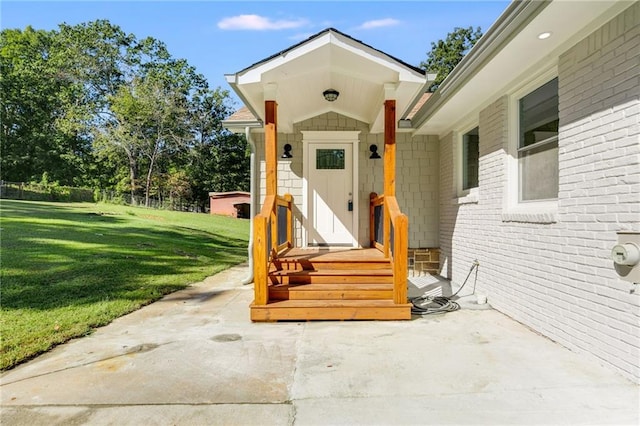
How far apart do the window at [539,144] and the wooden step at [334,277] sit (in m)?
1.94

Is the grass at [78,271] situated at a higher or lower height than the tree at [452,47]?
lower

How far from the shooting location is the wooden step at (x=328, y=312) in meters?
4.33

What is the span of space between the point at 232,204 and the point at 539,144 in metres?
26.2

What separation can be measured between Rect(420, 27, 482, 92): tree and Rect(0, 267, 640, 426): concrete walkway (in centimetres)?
2538

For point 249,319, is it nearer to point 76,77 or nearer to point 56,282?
point 56,282

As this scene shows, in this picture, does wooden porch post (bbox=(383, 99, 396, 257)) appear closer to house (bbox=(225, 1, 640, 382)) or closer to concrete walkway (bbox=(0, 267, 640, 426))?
house (bbox=(225, 1, 640, 382))

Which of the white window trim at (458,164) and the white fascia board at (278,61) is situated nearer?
the white fascia board at (278,61)

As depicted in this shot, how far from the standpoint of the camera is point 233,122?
21.9ft

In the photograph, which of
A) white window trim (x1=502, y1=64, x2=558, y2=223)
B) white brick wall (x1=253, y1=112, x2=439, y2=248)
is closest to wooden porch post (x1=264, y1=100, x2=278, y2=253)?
white brick wall (x1=253, y1=112, x2=439, y2=248)

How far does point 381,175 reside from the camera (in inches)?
280

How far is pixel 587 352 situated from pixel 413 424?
6.42 ft

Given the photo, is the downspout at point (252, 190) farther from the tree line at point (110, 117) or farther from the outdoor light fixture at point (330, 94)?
the tree line at point (110, 117)

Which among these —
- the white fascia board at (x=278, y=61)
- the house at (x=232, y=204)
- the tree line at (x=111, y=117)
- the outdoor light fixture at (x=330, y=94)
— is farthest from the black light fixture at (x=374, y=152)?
the tree line at (x=111, y=117)

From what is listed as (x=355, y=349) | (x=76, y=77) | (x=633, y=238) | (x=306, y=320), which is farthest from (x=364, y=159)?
(x=76, y=77)
